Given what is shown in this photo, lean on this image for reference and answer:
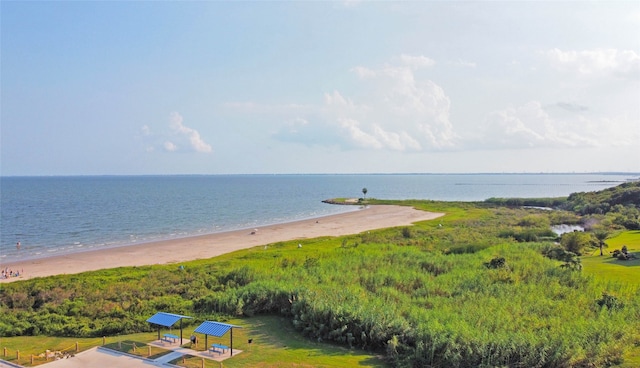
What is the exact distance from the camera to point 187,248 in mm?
→ 59750

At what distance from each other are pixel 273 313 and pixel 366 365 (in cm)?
895

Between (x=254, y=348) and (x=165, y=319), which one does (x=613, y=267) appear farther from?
(x=165, y=319)

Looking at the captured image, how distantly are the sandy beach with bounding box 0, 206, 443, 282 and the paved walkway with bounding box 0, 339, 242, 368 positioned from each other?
27.5 m

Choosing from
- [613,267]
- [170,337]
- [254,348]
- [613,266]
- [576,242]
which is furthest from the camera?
[576,242]

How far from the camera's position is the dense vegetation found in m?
19.0

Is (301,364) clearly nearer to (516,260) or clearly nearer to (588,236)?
(516,260)

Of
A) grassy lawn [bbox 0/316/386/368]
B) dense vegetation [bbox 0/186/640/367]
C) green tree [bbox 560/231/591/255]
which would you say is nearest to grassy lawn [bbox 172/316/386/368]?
grassy lawn [bbox 0/316/386/368]

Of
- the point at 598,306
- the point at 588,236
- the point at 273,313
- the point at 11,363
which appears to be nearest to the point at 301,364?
the point at 273,313

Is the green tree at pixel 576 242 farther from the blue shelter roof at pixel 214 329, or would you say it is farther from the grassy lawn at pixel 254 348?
the blue shelter roof at pixel 214 329

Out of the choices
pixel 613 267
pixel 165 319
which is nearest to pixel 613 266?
pixel 613 267

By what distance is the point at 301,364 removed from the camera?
63.6 feet

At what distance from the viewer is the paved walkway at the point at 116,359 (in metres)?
19.5

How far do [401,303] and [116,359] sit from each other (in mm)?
14610

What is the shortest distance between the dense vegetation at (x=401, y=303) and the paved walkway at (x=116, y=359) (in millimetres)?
3400
